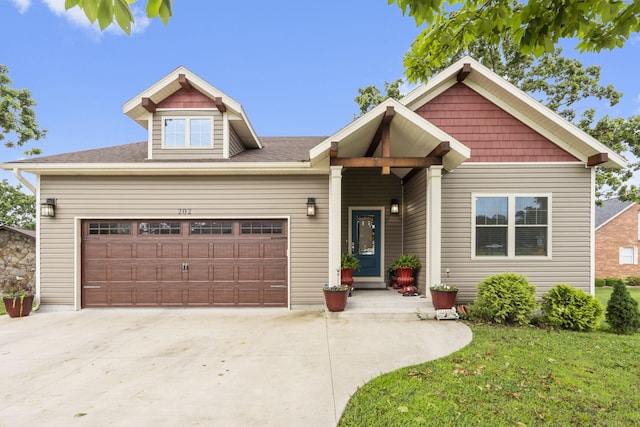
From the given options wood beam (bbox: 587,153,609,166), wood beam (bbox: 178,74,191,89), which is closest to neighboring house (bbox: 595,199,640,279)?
wood beam (bbox: 587,153,609,166)

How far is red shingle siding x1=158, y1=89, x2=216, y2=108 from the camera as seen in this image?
7711 mm

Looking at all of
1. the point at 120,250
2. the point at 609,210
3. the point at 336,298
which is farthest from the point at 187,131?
the point at 609,210

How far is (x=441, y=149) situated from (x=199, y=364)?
5483 millimetres

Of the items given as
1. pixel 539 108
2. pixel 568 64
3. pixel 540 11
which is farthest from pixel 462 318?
pixel 568 64

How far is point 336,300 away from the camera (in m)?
6.30

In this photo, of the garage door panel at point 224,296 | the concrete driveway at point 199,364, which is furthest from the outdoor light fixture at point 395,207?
the garage door panel at point 224,296

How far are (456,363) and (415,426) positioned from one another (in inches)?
65.7

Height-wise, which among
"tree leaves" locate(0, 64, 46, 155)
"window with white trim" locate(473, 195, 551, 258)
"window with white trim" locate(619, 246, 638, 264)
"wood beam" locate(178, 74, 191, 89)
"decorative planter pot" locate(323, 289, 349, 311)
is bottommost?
"window with white trim" locate(619, 246, 638, 264)

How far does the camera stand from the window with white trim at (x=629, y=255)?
56.9ft

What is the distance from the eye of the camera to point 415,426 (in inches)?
108

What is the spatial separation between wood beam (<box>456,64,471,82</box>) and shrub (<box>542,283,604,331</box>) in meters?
4.89

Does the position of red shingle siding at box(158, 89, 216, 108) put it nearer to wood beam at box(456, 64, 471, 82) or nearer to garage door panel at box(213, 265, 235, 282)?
garage door panel at box(213, 265, 235, 282)

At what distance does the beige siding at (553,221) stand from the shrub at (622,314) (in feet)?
4.02

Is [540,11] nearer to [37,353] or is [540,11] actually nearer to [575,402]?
[575,402]
